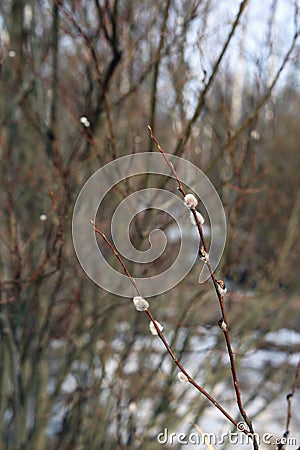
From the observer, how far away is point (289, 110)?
928 cm

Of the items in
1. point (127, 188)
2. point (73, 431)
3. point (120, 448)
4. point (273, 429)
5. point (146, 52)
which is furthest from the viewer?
point (273, 429)

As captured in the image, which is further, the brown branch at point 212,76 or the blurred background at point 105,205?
the blurred background at point 105,205

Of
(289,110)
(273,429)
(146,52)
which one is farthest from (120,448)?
(289,110)

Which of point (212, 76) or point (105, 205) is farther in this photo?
point (105, 205)

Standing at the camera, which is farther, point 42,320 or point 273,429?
point 273,429

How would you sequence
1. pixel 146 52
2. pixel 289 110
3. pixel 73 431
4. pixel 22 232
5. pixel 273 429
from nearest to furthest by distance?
1. pixel 73 431
2. pixel 22 232
3. pixel 146 52
4. pixel 273 429
5. pixel 289 110

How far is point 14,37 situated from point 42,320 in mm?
1345

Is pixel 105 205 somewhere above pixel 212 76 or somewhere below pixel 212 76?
above

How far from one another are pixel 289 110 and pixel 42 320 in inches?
313

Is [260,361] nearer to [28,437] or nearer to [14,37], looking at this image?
[28,437]

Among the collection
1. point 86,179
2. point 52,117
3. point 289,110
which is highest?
point 289,110

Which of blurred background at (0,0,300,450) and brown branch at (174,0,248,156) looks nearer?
brown branch at (174,0,248,156)

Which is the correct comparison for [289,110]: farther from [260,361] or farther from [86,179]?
[86,179]

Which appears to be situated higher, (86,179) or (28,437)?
(86,179)
